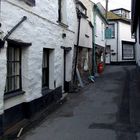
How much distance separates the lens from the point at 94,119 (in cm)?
1049

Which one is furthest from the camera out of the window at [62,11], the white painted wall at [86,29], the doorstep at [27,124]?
the white painted wall at [86,29]

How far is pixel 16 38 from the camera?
8.93 meters

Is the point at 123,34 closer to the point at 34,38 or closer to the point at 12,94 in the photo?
the point at 34,38

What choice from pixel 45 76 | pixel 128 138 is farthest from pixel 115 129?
pixel 45 76

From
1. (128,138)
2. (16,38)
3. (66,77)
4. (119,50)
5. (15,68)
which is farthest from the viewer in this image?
(119,50)

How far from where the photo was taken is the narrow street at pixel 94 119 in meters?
8.58

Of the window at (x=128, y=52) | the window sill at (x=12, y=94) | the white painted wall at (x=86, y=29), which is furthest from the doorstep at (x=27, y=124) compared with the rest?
the window at (x=128, y=52)

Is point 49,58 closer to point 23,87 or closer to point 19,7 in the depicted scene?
point 23,87

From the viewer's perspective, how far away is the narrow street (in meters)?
8.58

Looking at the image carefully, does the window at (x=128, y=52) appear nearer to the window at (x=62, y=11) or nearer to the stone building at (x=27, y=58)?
the window at (x=62, y=11)

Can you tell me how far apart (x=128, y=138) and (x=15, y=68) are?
3504 mm

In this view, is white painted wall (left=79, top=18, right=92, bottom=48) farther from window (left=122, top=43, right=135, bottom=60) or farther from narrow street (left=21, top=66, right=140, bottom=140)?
window (left=122, top=43, right=135, bottom=60)

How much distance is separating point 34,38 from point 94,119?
294cm

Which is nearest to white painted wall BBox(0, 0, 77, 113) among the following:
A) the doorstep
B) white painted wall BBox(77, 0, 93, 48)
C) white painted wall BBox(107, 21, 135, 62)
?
the doorstep
